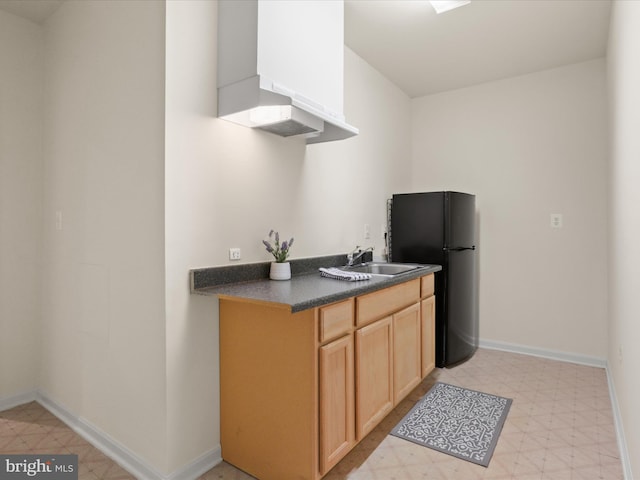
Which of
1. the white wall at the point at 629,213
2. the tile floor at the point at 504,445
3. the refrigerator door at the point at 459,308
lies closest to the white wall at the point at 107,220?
the tile floor at the point at 504,445

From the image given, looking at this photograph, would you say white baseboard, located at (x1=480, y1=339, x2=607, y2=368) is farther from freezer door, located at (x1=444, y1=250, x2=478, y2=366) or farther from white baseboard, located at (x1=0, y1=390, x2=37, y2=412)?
white baseboard, located at (x1=0, y1=390, x2=37, y2=412)

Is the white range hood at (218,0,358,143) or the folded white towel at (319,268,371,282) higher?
the white range hood at (218,0,358,143)

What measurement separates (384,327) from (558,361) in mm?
2269

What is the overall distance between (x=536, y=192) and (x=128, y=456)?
3.76 metres

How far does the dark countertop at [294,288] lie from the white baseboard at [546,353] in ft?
6.53

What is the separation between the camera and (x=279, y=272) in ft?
7.27

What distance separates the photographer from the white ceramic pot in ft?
7.27

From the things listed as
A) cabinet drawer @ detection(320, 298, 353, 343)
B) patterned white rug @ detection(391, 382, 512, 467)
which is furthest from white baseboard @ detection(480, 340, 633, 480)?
cabinet drawer @ detection(320, 298, 353, 343)

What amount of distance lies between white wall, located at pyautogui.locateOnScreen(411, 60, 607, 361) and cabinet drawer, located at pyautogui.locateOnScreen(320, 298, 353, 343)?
251 centimetres

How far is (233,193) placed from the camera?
209 cm

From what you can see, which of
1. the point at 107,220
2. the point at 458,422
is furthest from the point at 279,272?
the point at 458,422

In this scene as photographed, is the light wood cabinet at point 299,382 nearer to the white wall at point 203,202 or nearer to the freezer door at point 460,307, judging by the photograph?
the white wall at point 203,202

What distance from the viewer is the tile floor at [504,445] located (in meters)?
1.88

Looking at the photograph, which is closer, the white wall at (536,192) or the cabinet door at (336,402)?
the cabinet door at (336,402)
